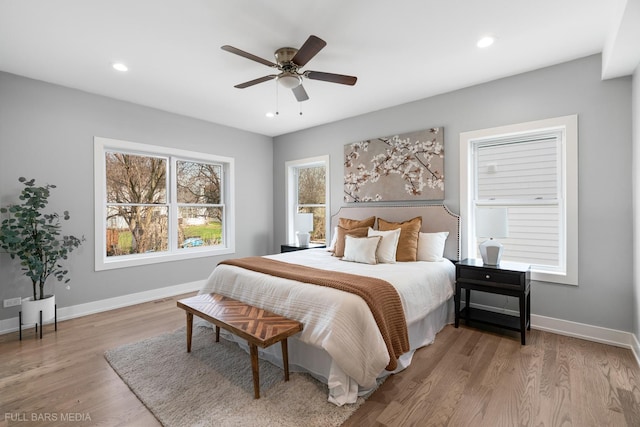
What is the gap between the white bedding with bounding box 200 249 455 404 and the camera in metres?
1.87

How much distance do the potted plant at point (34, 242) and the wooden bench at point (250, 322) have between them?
168 centimetres

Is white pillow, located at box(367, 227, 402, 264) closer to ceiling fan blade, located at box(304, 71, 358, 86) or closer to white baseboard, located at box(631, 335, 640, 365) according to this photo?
ceiling fan blade, located at box(304, 71, 358, 86)

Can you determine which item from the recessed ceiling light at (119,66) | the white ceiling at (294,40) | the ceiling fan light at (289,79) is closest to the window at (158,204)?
the white ceiling at (294,40)

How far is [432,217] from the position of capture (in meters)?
3.62

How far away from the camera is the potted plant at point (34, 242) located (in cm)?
285

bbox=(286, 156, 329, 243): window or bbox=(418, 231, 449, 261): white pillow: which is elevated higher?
bbox=(286, 156, 329, 243): window

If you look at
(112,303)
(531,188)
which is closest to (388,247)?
(531,188)

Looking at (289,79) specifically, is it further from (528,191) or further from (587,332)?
(587,332)

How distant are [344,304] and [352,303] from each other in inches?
2.1

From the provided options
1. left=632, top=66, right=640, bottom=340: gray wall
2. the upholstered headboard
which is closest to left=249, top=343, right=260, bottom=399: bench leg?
the upholstered headboard

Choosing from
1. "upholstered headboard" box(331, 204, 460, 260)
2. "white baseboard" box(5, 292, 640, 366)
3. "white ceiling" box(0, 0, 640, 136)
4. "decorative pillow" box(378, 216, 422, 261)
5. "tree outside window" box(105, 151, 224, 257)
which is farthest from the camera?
"tree outside window" box(105, 151, 224, 257)

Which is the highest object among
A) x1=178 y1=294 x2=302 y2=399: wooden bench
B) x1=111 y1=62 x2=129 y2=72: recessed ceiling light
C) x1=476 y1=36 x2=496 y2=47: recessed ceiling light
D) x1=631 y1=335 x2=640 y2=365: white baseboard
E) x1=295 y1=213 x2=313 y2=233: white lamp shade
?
x1=111 y1=62 x2=129 y2=72: recessed ceiling light

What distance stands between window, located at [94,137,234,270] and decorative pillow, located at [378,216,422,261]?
2914 mm

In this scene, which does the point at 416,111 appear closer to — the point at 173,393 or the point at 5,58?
the point at 173,393
